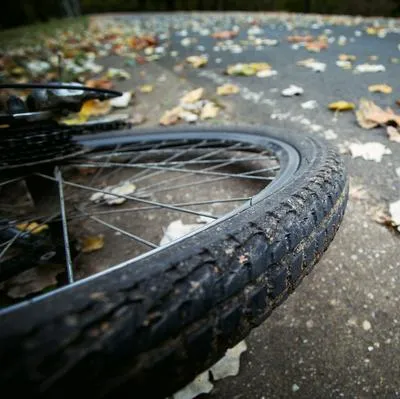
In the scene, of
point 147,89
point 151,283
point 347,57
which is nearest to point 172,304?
point 151,283

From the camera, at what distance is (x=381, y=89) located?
202 centimetres

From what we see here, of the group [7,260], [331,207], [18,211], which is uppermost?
[331,207]

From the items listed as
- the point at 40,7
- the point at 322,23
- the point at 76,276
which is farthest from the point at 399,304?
the point at 40,7

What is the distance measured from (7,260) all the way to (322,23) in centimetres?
574

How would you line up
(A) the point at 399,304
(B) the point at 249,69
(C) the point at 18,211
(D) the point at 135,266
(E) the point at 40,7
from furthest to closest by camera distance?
(E) the point at 40,7, (B) the point at 249,69, (C) the point at 18,211, (A) the point at 399,304, (D) the point at 135,266

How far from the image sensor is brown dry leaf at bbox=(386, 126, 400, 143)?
152 centimetres

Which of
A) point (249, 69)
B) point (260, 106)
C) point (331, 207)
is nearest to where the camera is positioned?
point (331, 207)

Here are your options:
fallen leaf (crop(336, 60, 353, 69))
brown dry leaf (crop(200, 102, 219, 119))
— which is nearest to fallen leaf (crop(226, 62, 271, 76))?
fallen leaf (crop(336, 60, 353, 69))

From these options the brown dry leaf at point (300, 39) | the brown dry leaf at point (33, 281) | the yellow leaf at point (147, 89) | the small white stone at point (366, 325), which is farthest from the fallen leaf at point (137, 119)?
the brown dry leaf at point (300, 39)

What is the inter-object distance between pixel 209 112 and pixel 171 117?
9.7 inches

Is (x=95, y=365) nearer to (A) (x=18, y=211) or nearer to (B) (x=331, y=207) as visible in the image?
(B) (x=331, y=207)

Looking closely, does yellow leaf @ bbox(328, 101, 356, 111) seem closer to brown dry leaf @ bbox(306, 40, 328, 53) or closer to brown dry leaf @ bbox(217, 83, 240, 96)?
brown dry leaf @ bbox(217, 83, 240, 96)

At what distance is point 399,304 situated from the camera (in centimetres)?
90

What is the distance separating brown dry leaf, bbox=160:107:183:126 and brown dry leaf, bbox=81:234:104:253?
1.02 m
